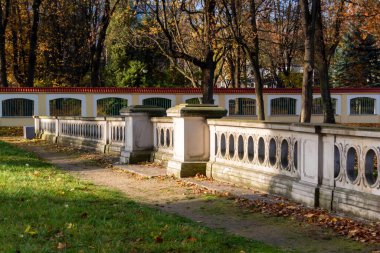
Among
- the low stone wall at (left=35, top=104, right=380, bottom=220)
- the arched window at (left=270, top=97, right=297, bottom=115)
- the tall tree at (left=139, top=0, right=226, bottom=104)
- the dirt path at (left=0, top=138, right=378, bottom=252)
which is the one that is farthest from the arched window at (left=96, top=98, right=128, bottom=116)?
the dirt path at (left=0, top=138, right=378, bottom=252)

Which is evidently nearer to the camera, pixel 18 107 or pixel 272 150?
pixel 272 150

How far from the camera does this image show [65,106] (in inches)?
1548

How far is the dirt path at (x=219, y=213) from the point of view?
20.3 ft

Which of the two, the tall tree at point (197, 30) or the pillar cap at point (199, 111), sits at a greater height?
the tall tree at point (197, 30)

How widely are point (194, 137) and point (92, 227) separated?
5449 millimetres

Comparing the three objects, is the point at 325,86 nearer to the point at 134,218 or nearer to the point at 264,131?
the point at 264,131

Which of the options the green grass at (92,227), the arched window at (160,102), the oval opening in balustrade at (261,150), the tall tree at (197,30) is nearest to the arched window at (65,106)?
the arched window at (160,102)

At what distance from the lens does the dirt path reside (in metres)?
6.19

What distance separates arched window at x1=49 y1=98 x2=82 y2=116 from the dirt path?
25.5 metres

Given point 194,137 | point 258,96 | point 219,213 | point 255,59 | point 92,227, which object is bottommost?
point 219,213

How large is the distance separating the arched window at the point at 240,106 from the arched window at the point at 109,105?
8.19m

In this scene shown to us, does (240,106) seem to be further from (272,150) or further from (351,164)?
(351,164)

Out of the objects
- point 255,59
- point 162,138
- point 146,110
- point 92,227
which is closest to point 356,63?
point 255,59

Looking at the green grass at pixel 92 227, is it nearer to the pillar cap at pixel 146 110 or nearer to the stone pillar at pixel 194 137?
the stone pillar at pixel 194 137
